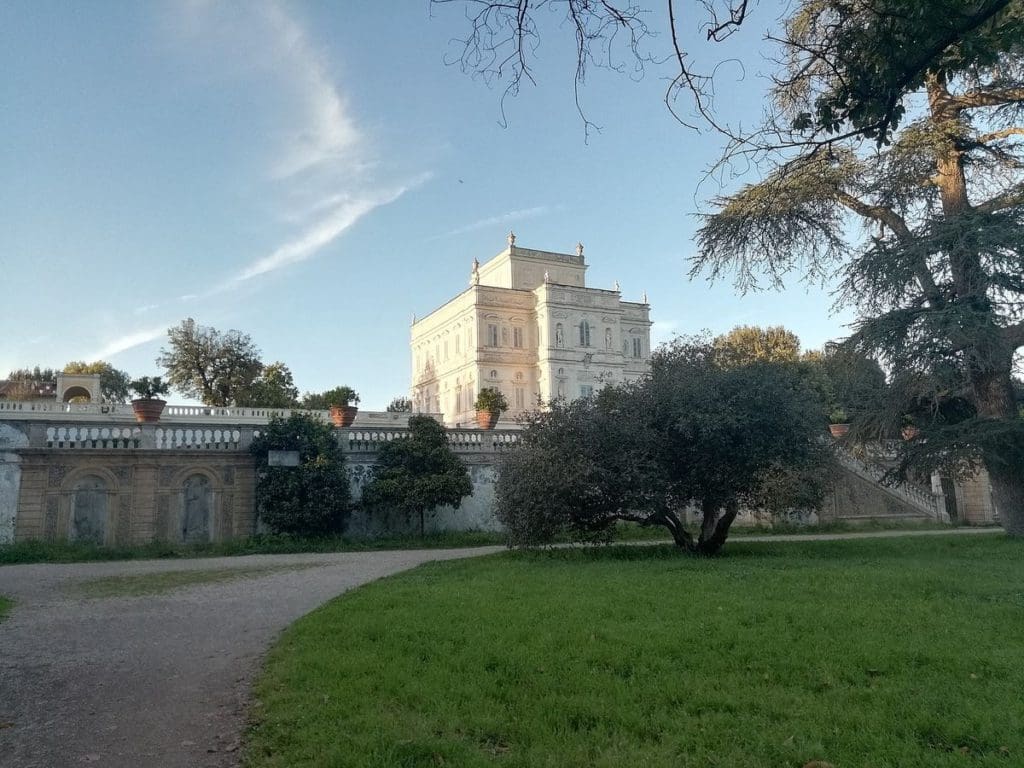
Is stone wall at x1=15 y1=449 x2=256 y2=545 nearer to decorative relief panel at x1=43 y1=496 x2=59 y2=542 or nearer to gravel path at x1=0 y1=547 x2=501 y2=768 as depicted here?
decorative relief panel at x1=43 y1=496 x2=59 y2=542

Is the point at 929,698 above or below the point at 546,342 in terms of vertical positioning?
below

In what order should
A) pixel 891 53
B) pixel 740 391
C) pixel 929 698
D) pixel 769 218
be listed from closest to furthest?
pixel 929 698
pixel 891 53
pixel 740 391
pixel 769 218

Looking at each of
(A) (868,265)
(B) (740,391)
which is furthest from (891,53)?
(A) (868,265)

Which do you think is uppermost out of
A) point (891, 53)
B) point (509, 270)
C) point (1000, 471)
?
point (509, 270)

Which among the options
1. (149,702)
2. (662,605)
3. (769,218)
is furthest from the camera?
(769,218)

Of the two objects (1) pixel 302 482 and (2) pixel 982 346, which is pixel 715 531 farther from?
(1) pixel 302 482

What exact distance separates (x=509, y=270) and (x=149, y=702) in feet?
189

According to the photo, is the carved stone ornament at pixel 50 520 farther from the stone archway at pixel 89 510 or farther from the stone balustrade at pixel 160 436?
the stone balustrade at pixel 160 436

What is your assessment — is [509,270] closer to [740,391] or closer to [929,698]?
[740,391]

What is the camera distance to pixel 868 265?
1612 centimetres

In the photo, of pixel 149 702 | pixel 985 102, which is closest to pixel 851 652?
pixel 149 702

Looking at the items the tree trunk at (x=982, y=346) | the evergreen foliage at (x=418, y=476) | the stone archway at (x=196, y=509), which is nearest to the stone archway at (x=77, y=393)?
the stone archway at (x=196, y=509)

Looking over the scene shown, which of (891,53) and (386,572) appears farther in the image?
(386,572)

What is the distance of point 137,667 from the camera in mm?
5773
